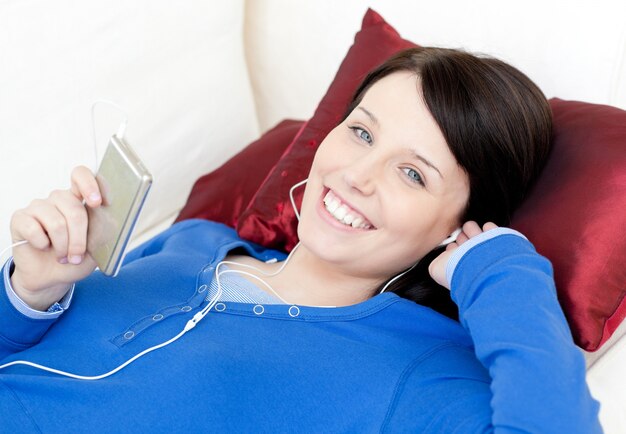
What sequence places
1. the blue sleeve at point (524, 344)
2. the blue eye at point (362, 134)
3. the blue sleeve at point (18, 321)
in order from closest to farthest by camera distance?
1. the blue sleeve at point (524, 344)
2. the blue sleeve at point (18, 321)
3. the blue eye at point (362, 134)

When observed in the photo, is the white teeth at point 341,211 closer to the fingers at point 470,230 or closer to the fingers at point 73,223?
the fingers at point 470,230

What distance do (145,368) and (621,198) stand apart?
34.1 inches

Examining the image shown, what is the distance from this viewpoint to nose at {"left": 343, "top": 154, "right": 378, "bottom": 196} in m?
1.29

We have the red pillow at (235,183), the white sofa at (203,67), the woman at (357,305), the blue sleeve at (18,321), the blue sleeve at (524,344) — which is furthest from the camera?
the red pillow at (235,183)

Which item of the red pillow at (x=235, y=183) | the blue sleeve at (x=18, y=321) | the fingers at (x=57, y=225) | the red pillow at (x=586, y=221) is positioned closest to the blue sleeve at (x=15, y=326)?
the blue sleeve at (x=18, y=321)

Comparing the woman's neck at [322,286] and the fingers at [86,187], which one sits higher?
the fingers at [86,187]

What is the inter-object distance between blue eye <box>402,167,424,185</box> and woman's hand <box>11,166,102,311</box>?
516 mm

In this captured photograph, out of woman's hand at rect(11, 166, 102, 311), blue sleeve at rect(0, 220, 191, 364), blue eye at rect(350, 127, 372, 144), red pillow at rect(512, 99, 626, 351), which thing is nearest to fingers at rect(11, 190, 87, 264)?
woman's hand at rect(11, 166, 102, 311)

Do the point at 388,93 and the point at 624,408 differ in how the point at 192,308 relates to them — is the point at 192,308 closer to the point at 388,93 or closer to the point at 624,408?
the point at 388,93

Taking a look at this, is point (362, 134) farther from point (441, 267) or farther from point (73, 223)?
point (73, 223)

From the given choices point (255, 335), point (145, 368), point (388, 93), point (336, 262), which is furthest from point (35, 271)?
point (388, 93)

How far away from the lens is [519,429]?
1033 mm

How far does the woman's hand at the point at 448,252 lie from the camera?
1.34m

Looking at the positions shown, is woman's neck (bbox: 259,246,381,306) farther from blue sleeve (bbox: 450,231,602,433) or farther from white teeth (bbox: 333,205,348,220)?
blue sleeve (bbox: 450,231,602,433)
